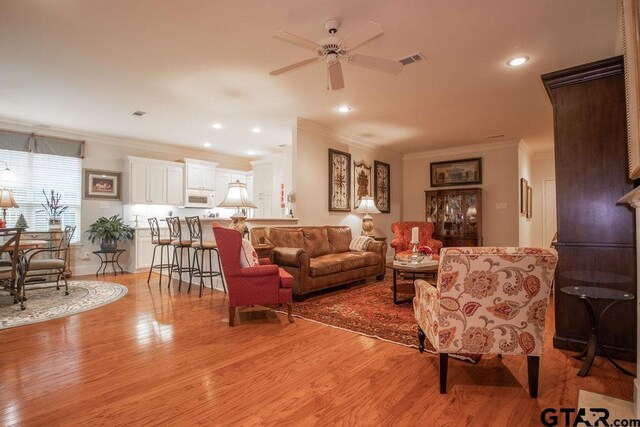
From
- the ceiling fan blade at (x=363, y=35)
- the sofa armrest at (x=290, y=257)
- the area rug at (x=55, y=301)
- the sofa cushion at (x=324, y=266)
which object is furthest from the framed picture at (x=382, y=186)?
the area rug at (x=55, y=301)

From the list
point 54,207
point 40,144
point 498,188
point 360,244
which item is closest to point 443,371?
point 360,244

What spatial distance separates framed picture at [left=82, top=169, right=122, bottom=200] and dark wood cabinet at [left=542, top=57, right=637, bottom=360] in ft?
23.8

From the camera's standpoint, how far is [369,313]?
11.8 feet

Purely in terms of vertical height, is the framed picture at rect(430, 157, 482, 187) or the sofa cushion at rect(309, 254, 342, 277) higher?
the framed picture at rect(430, 157, 482, 187)

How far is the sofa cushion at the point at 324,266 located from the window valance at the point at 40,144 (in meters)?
5.15

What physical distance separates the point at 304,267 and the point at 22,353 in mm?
2716

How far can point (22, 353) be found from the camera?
2.62 meters

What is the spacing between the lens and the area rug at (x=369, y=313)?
2965mm

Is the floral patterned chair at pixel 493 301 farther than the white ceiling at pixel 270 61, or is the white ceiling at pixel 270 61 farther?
the white ceiling at pixel 270 61

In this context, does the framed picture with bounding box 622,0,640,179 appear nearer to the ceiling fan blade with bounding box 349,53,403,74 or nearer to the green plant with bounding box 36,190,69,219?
the ceiling fan blade with bounding box 349,53,403,74

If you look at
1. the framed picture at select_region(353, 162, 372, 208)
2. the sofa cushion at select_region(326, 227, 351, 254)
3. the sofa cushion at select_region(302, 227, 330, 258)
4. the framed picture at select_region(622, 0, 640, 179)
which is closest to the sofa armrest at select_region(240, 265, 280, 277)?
the sofa cushion at select_region(302, 227, 330, 258)

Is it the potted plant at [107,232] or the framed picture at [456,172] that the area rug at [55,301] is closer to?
the potted plant at [107,232]

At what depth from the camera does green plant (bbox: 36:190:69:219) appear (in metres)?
5.89

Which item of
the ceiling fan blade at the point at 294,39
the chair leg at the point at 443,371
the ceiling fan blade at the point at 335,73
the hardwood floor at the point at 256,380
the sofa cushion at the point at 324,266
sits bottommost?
the hardwood floor at the point at 256,380
